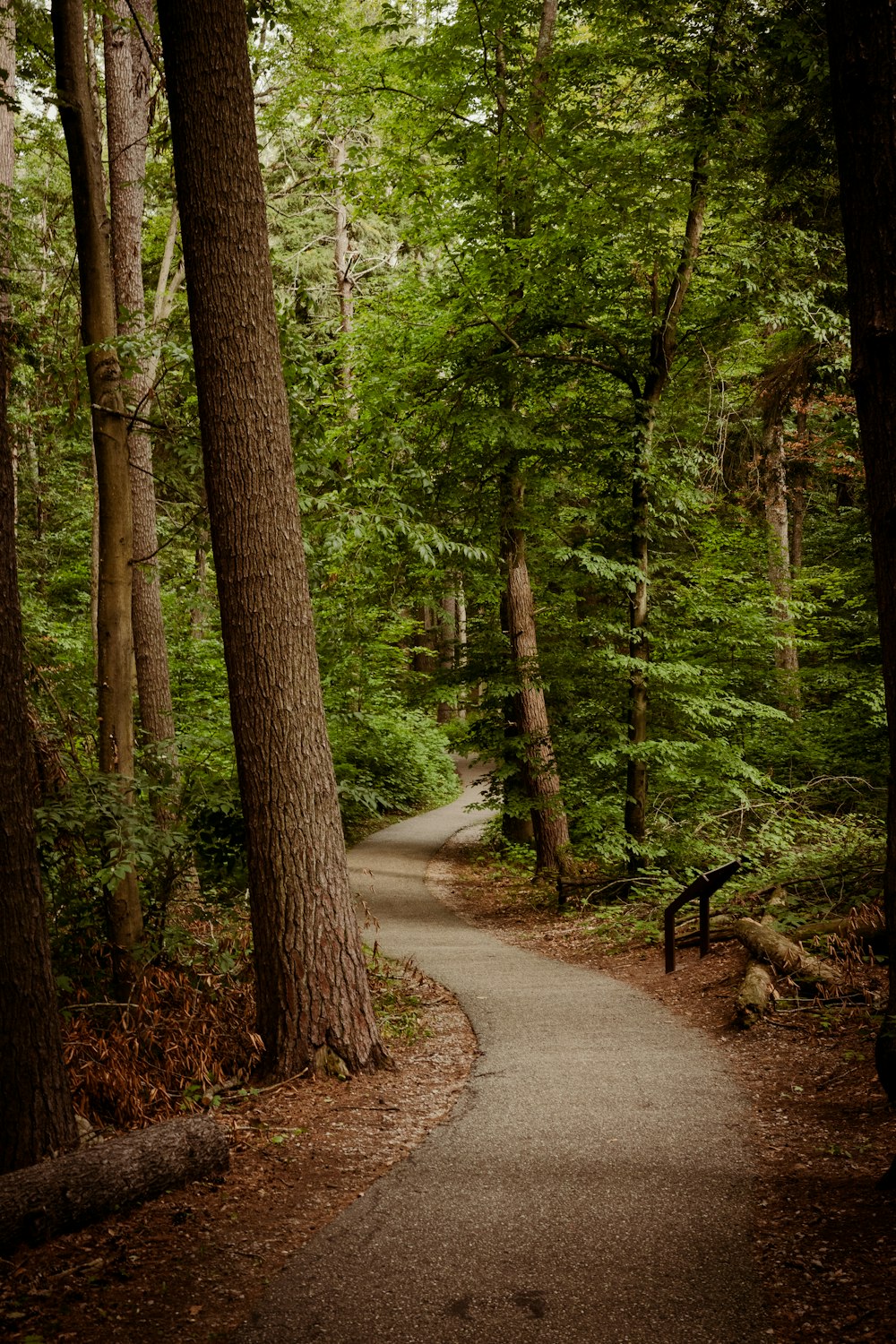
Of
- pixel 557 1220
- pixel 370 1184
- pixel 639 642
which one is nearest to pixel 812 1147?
pixel 557 1220

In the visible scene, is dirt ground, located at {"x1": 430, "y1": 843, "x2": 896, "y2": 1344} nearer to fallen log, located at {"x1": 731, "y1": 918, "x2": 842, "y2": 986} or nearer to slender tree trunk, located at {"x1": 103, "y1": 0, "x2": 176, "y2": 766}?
fallen log, located at {"x1": 731, "y1": 918, "x2": 842, "y2": 986}

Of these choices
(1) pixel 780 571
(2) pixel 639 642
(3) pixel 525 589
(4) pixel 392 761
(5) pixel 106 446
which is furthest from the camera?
(4) pixel 392 761

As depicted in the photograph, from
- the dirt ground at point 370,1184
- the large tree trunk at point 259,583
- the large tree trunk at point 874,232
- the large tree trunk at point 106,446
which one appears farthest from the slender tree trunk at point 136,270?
the large tree trunk at point 874,232

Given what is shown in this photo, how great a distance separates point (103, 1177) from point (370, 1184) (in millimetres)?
1297

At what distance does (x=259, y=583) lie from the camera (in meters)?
6.14

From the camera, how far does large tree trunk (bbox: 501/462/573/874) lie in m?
13.2

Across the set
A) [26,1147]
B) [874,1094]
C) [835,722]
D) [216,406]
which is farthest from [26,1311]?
[835,722]

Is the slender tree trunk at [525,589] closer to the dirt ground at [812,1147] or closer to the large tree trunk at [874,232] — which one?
the dirt ground at [812,1147]

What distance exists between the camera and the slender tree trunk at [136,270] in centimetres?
1126

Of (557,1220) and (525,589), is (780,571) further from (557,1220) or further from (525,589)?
(557,1220)

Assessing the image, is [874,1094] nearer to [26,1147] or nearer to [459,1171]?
[459,1171]

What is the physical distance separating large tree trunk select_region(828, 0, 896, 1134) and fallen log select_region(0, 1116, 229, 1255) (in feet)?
12.8

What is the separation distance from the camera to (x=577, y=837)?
15.8 meters

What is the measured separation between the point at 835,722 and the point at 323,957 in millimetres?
9743
